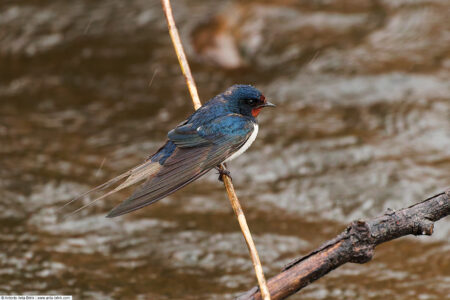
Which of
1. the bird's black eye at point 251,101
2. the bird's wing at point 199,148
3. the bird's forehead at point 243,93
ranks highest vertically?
the bird's forehead at point 243,93

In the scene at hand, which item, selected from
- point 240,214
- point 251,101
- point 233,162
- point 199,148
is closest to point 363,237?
point 240,214

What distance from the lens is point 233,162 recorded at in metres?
5.43

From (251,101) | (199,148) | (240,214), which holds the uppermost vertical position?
(251,101)

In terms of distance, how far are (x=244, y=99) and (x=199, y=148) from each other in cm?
38

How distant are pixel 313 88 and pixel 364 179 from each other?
151 cm

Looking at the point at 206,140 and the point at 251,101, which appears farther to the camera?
the point at 251,101

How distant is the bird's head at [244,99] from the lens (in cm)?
339

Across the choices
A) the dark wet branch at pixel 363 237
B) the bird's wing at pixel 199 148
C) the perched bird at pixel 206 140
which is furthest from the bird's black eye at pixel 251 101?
the dark wet branch at pixel 363 237

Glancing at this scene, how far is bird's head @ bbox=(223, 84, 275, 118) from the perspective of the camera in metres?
3.39

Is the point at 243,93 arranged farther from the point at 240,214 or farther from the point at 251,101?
the point at 240,214

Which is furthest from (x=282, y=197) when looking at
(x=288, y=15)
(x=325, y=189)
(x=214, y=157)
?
(x=288, y=15)

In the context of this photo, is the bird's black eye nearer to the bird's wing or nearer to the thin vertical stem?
the bird's wing

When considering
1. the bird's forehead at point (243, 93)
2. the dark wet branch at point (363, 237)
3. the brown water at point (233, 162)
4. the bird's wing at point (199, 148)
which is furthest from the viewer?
the brown water at point (233, 162)

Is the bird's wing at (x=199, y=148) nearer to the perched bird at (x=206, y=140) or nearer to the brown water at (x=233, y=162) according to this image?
the perched bird at (x=206, y=140)
